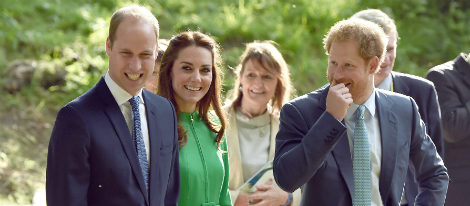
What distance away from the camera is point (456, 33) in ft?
38.8

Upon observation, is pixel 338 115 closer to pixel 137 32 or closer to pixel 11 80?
pixel 137 32

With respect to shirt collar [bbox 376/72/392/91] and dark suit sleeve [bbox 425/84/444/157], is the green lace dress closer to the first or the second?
shirt collar [bbox 376/72/392/91]

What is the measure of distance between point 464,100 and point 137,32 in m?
3.02

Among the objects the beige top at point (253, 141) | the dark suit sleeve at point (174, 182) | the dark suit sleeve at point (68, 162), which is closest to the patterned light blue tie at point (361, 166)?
the dark suit sleeve at point (174, 182)

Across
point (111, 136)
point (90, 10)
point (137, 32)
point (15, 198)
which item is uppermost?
point (90, 10)

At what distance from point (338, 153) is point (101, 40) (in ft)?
20.6

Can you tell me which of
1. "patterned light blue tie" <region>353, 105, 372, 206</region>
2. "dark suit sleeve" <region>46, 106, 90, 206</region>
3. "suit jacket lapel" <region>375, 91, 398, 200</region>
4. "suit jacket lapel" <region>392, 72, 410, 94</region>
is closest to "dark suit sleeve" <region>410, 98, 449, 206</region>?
"suit jacket lapel" <region>375, 91, 398, 200</region>

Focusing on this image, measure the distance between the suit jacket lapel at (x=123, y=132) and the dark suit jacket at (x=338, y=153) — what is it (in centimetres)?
65

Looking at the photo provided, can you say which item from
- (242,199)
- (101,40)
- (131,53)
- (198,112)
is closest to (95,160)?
(131,53)

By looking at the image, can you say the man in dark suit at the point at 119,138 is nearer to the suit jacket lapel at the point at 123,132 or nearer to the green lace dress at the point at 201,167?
the suit jacket lapel at the point at 123,132

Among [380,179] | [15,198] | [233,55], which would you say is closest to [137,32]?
[380,179]

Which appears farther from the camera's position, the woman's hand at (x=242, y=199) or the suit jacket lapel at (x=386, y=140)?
the woman's hand at (x=242, y=199)

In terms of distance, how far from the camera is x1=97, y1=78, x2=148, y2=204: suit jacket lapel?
333 centimetres

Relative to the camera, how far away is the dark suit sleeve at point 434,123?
4957 millimetres
